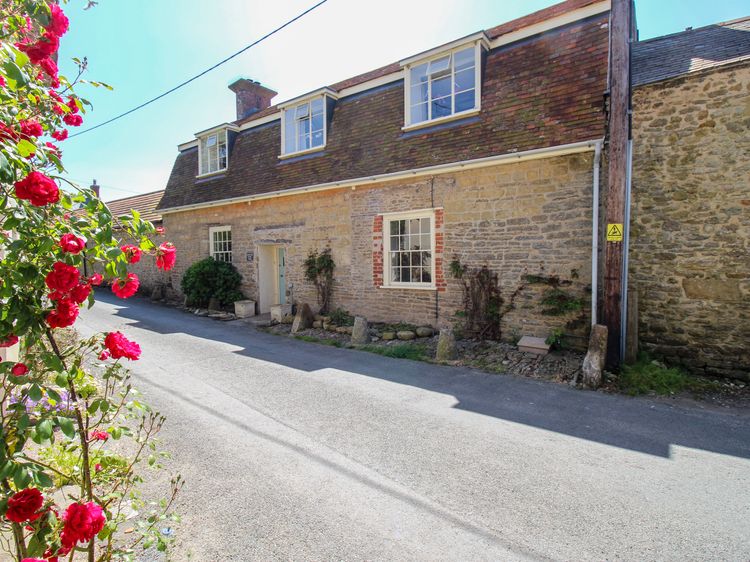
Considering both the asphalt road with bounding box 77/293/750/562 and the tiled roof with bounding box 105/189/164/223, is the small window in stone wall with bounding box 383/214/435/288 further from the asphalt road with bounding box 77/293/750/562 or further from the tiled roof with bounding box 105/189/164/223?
the tiled roof with bounding box 105/189/164/223

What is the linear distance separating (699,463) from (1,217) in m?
5.93

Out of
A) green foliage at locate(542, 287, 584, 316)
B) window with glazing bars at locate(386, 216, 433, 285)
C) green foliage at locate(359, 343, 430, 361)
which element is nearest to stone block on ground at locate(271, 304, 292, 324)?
window with glazing bars at locate(386, 216, 433, 285)

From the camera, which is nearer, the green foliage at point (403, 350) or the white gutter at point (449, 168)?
the white gutter at point (449, 168)

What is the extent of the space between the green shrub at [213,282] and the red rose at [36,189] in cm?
1351

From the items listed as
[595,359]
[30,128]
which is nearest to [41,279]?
[30,128]

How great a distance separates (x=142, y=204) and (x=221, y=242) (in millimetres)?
10282

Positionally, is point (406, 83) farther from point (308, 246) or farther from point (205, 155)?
point (205, 155)

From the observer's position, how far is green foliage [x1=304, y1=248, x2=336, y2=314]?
12.2 m

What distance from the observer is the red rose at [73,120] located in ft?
8.88

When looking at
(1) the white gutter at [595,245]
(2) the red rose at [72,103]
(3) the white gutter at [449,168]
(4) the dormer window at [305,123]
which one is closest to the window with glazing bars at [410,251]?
(3) the white gutter at [449,168]

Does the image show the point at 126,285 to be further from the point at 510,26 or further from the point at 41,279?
the point at 510,26

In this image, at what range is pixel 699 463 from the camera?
13.8ft

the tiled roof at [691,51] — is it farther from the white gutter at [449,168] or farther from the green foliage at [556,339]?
the green foliage at [556,339]

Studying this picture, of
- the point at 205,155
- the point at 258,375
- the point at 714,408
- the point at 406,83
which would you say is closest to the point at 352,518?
the point at 258,375
